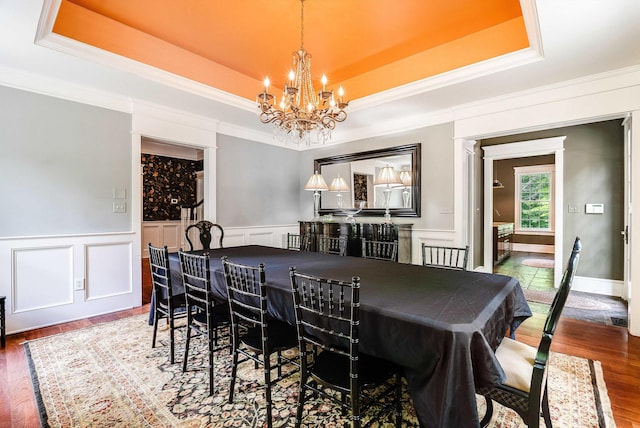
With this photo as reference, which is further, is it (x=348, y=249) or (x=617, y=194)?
(x=348, y=249)

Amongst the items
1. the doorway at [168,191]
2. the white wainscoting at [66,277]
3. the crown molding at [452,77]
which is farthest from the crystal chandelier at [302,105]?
the doorway at [168,191]

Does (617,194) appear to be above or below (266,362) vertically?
above

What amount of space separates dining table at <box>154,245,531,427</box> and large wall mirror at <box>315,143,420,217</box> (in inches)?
97.4

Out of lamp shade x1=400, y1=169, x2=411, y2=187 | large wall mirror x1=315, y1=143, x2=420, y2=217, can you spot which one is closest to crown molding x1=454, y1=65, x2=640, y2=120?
large wall mirror x1=315, y1=143, x2=420, y2=217

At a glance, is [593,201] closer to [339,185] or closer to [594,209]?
[594,209]

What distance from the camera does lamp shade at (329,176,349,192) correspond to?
525cm

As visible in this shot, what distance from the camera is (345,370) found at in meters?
1.51

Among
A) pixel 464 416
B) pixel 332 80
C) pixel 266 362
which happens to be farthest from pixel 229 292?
→ pixel 332 80

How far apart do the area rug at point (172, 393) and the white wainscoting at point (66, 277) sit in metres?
0.56

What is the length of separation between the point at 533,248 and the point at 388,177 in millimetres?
6315

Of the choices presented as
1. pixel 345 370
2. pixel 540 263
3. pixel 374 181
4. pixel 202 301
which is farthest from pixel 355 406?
pixel 540 263

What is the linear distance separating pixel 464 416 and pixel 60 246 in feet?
13.1

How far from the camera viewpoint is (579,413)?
5.95 feet

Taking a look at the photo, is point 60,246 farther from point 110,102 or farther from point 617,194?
point 617,194
